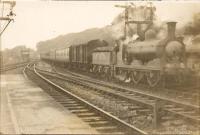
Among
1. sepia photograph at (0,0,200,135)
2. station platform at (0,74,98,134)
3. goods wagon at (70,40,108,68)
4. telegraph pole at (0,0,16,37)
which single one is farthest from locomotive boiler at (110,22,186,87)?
goods wagon at (70,40,108,68)

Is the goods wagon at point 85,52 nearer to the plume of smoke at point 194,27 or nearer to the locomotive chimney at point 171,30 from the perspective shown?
the plume of smoke at point 194,27

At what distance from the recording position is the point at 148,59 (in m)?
14.8

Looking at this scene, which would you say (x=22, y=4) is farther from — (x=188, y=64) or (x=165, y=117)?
(x=188, y=64)

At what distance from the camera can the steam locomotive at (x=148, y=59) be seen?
1348cm

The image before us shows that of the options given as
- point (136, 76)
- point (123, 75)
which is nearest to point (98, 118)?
point (136, 76)

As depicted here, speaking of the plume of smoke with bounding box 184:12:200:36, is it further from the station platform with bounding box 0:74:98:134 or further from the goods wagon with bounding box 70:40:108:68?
the goods wagon with bounding box 70:40:108:68

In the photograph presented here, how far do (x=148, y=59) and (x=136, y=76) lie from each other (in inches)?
62.8

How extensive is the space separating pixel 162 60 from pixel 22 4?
5.60 m

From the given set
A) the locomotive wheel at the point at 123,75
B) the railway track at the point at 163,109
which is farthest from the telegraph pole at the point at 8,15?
the locomotive wheel at the point at 123,75

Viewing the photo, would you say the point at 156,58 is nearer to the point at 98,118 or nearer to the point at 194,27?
the point at 194,27

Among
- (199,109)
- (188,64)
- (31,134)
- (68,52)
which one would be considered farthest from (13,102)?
(68,52)

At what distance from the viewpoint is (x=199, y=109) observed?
9.09 meters

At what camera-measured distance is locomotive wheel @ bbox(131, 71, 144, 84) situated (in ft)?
51.0

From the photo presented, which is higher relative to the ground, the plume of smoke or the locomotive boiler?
the plume of smoke
